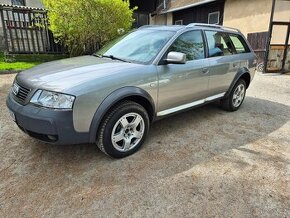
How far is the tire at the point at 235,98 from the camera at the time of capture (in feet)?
15.7

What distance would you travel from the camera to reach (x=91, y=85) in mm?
2598

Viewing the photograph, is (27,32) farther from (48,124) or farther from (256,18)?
(256,18)

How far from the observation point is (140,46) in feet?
11.7

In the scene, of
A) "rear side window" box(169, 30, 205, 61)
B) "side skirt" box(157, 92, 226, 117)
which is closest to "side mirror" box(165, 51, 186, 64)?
"rear side window" box(169, 30, 205, 61)

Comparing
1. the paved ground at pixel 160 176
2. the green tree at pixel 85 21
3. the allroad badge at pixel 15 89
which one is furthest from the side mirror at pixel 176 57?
the green tree at pixel 85 21

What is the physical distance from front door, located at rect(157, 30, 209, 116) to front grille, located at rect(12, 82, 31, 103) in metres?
1.62

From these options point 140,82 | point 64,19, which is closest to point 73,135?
point 140,82

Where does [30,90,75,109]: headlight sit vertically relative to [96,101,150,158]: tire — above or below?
above

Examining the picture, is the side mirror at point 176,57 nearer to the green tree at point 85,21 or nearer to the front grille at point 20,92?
the front grille at point 20,92

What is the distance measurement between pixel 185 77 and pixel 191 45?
2.01 feet

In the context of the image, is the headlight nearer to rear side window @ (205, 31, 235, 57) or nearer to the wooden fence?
rear side window @ (205, 31, 235, 57)

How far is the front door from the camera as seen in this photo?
3.31 m

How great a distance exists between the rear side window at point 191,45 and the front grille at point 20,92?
1.96 meters

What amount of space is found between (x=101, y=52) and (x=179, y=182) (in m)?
2.43
